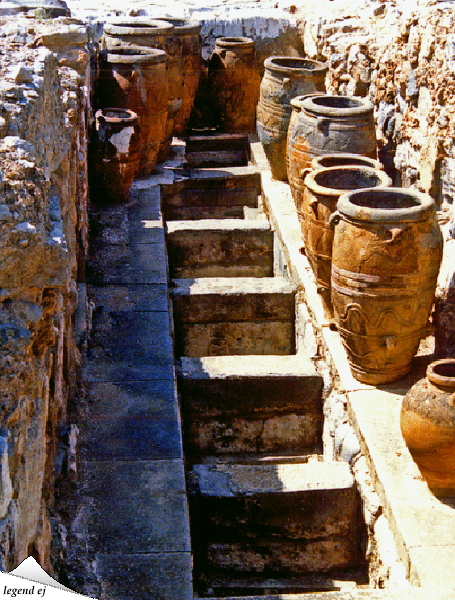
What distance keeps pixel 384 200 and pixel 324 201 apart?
0.42 metres

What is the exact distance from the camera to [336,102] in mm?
7820

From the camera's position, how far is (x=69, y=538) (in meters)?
4.19

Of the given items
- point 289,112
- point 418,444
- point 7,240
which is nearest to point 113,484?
point 418,444

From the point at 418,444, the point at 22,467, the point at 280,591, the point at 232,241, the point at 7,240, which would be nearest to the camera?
the point at 22,467

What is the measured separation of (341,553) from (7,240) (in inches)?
115

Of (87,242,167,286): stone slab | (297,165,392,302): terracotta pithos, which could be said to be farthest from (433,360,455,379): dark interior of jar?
(87,242,167,286): stone slab

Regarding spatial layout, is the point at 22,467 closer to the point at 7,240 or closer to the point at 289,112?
the point at 7,240

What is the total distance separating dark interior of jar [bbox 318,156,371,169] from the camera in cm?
670

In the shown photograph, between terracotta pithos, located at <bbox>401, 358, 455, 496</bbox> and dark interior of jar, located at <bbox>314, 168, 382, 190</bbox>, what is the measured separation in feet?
6.60

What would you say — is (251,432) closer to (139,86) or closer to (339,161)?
(339,161)

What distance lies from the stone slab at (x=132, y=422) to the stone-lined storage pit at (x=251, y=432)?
258 mm

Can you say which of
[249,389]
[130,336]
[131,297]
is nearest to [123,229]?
[131,297]

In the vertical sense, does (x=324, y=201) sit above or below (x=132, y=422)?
above

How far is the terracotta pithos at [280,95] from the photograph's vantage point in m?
8.94
